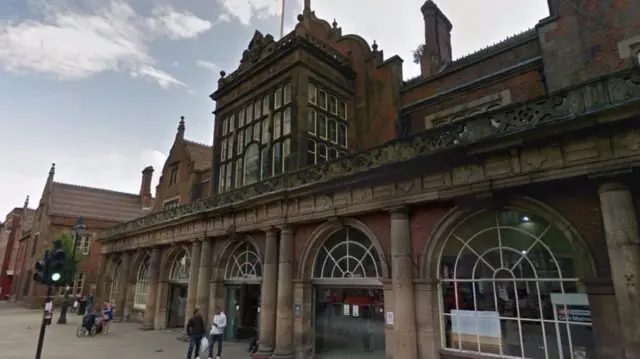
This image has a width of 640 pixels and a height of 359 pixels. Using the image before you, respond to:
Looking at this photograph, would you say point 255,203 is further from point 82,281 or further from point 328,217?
point 82,281

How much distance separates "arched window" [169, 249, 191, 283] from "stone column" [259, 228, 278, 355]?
24.9 feet

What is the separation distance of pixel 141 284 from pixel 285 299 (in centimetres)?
1495

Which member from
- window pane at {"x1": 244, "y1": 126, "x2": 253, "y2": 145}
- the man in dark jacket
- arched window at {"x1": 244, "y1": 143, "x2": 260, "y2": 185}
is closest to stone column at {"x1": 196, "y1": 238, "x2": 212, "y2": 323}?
arched window at {"x1": 244, "y1": 143, "x2": 260, "y2": 185}

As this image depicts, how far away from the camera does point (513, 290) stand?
8289 millimetres

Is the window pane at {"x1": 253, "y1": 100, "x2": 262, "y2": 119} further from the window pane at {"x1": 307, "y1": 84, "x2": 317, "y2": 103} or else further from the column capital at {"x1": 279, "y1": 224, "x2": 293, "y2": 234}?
the column capital at {"x1": 279, "y1": 224, "x2": 293, "y2": 234}

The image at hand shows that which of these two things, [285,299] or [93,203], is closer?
[285,299]

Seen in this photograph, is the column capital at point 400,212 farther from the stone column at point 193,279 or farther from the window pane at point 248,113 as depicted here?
the stone column at point 193,279

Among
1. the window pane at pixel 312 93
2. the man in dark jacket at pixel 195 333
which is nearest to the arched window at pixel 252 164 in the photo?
the window pane at pixel 312 93

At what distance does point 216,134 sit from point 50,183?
1245 inches

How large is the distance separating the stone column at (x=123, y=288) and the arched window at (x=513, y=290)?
20744 millimetres

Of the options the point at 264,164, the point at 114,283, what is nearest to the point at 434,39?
the point at 264,164

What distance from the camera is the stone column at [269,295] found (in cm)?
1234

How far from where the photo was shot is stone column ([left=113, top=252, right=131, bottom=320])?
74.7 ft

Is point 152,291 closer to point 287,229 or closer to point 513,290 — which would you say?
point 287,229
